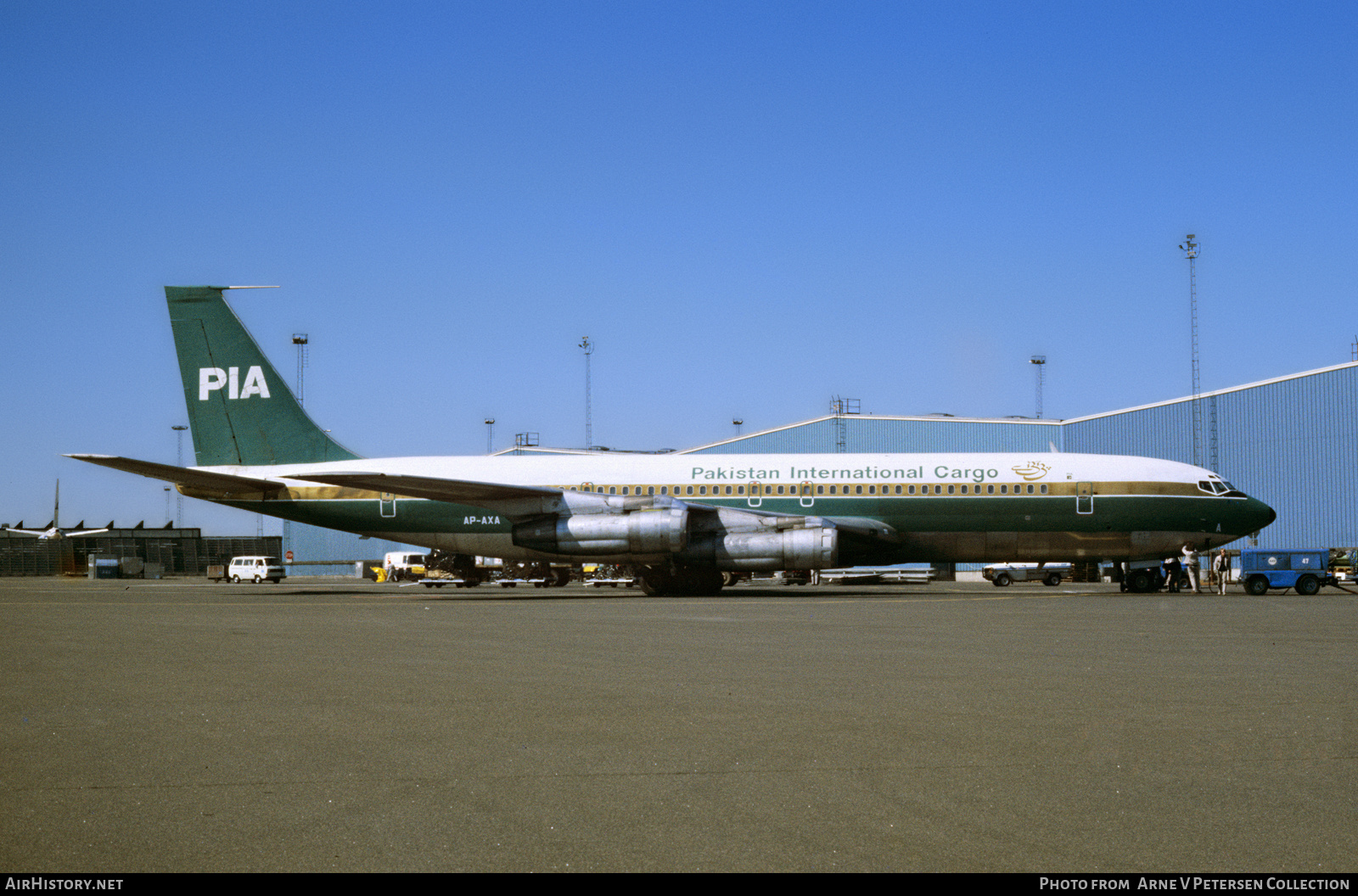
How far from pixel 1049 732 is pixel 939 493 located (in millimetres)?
25437

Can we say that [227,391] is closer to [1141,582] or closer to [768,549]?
[768,549]

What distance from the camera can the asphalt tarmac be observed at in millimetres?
5016

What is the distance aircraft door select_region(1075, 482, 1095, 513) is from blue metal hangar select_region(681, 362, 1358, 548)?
44.8ft

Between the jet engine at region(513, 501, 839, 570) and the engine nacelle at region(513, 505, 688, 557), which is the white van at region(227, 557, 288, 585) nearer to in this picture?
the engine nacelle at region(513, 505, 688, 557)

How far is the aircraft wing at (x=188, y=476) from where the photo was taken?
29661 mm

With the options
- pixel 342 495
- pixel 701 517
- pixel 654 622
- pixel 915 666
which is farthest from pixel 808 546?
pixel 915 666

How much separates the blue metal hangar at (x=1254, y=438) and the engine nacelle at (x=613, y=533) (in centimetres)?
2097

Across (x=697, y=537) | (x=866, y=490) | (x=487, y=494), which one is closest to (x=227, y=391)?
(x=487, y=494)

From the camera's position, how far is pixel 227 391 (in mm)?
35844

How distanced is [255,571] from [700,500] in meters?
39.9

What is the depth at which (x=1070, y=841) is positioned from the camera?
5.08m

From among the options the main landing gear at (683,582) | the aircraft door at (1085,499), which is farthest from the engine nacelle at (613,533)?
the aircraft door at (1085,499)
